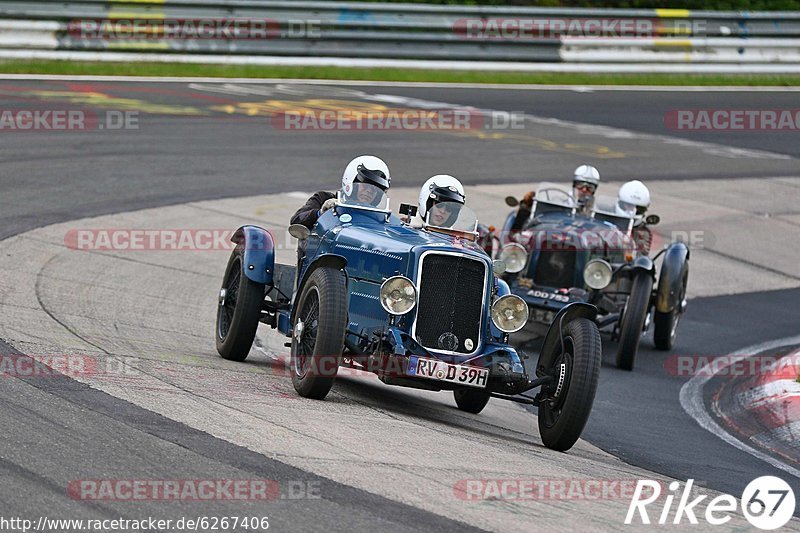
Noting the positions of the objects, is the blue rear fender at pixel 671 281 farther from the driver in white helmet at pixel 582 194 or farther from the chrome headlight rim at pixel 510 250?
the chrome headlight rim at pixel 510 250

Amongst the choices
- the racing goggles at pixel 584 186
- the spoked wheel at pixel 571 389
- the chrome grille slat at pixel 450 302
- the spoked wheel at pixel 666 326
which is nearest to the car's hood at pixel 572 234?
the racing goggles at pixel 584 186

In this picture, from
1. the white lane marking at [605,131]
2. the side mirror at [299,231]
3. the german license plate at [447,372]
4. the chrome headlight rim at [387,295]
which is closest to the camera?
the german license plate at [447,372]

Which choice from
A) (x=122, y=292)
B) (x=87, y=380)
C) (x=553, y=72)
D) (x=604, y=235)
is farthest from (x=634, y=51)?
(x=87, y=380)

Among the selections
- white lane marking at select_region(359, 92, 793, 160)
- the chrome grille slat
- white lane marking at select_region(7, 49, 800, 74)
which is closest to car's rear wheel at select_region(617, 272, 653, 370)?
the chrome grille slat

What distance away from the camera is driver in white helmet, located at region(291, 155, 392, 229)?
33.3ft

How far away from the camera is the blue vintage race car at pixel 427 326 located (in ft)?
27.7

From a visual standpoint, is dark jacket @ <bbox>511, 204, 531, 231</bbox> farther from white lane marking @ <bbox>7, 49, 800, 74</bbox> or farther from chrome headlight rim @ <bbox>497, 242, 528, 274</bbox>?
white lane marking @ <bbox>7, 49, 800, 74</bbox>

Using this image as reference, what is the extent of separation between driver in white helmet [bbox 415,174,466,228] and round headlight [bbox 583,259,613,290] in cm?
343

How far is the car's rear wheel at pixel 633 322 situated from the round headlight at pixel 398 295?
14.2ft

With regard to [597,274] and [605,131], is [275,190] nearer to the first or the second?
[597,274]

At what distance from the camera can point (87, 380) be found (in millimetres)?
7898

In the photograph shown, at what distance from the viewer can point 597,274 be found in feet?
43.8

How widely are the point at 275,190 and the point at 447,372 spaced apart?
33.1 ft

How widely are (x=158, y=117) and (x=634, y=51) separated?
39.7ft
